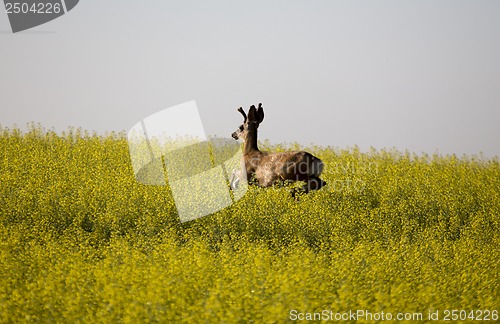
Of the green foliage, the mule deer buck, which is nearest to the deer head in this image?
the mule deer buck

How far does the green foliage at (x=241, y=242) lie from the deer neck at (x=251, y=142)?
48.0 inches

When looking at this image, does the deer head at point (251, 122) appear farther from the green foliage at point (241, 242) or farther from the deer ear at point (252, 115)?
the green foliage at point (241, 242)

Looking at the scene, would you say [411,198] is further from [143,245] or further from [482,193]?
[143,245]

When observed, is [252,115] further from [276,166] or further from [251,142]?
[276,166]

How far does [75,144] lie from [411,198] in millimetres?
9032

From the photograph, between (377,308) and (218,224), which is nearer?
(377,308)

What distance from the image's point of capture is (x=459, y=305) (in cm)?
641

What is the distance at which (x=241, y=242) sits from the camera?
30.6ft

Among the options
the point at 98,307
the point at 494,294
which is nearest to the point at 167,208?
the point at 98,307

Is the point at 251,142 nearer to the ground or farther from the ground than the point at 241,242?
farther from the ground

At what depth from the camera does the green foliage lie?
20.2ft

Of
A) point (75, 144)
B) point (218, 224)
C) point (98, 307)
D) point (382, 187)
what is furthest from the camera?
point (75, 144)

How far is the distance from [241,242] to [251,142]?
373 centimetres

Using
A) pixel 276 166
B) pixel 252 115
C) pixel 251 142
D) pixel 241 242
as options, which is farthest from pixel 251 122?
pixel 241 242
